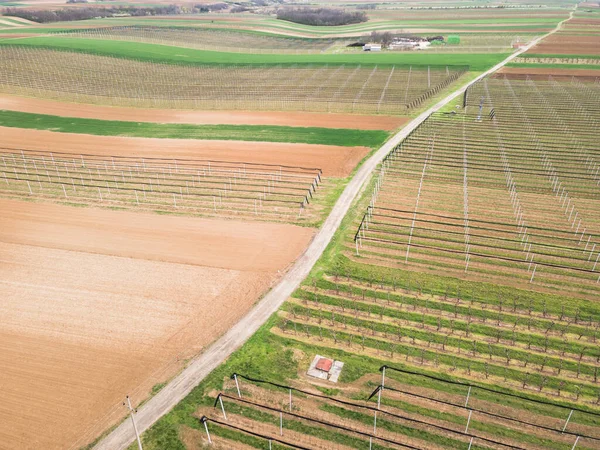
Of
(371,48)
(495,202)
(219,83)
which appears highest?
(371,48)

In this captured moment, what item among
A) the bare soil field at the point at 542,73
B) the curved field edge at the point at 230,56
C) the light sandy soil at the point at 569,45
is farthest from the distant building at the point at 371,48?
the light sandy soil at the point at 569,45

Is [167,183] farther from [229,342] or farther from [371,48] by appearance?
[371,48]

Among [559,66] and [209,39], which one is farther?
[209,39]

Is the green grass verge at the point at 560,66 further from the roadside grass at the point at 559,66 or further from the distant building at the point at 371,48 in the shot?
the distant building at the point at 371,48

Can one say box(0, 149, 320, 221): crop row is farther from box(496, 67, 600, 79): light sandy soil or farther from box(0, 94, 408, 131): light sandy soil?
box(496, 67, 600, 79): light sandy soil

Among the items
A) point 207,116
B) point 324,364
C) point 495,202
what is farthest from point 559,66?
point 324,364

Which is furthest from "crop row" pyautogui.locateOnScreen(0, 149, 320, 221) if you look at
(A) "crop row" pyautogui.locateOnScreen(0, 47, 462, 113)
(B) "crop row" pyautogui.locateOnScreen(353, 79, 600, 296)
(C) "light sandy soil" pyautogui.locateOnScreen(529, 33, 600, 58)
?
(C) "light sandy soil" pyautogui.locateOnScreen(529, 33, 600, 58)
